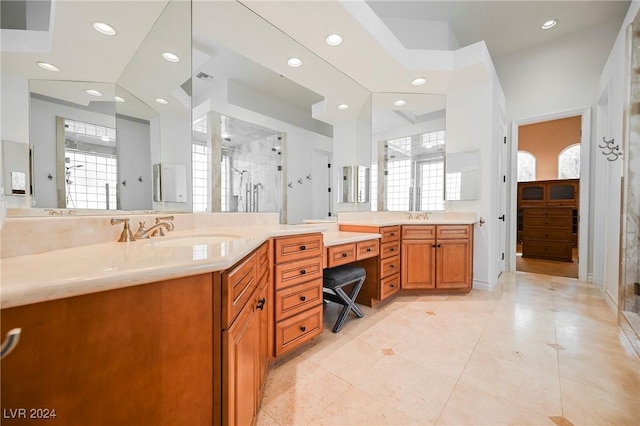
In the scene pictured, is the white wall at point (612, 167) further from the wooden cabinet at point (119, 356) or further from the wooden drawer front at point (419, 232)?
the wooden cabinet at point (119, 356)

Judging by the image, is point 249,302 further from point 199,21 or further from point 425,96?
point 425,96

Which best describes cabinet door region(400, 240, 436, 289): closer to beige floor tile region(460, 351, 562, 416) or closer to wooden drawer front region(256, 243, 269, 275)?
beige floor tile region(460, 351, 562, 416)

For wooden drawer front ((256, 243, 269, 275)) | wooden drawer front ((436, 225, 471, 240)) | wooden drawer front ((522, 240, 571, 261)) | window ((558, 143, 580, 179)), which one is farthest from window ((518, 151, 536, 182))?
wooden drawer front ((256, 243, 269, 275))

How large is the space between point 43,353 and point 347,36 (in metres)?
2.59

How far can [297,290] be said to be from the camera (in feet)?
5.39

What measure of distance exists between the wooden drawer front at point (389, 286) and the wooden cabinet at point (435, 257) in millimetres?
104

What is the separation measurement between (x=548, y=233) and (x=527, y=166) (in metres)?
2.18

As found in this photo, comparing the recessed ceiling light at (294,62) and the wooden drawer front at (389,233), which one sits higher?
the recessed ceiling light at (294,62)

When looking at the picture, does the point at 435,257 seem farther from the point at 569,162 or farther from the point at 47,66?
the point at 569,162

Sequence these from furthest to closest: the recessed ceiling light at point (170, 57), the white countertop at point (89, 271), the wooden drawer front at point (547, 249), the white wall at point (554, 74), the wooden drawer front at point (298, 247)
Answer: the wooden drawer front at point (547, 249) → the white wall at point (554, 74) → the recessed ceiling light at point (170, 57) → the wooden drawer front at point (298, 247) → the white countertop at point (89, 271)

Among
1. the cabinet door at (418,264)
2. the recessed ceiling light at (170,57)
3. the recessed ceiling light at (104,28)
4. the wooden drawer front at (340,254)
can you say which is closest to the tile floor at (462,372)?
the cabinet door at (418,264)

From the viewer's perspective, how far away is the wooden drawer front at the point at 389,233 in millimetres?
2573

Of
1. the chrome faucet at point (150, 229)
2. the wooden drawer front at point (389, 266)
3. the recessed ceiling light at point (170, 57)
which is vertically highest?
the recessed ceiling light at point (170, 57)

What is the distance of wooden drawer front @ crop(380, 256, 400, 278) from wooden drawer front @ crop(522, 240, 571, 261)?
4.00 m
